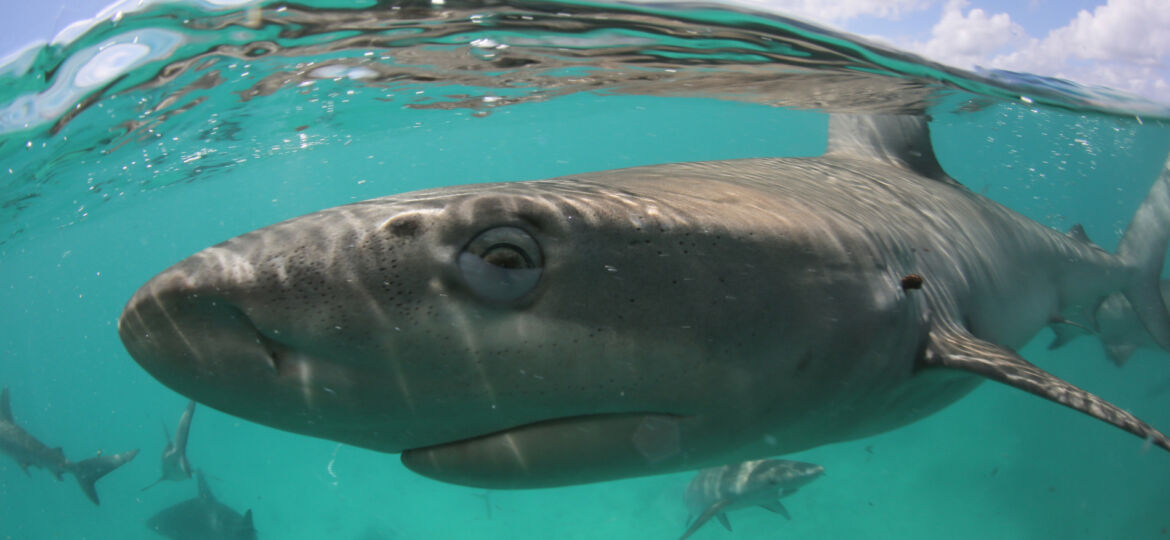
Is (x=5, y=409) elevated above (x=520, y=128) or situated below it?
below

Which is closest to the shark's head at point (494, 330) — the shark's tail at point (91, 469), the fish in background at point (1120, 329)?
the fish in background at point (1120, 329)

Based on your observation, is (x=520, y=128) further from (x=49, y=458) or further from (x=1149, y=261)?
(x=1149, y=261)

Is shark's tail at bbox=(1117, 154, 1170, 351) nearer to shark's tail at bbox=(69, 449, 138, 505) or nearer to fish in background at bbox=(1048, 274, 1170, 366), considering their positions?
fish in background at bbox=(1048, 274, 1170, 366)

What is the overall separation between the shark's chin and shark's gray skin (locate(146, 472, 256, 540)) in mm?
11035

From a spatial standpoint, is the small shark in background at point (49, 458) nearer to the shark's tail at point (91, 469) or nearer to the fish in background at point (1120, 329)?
the shark's tail at point (91, 469)

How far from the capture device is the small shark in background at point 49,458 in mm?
12320

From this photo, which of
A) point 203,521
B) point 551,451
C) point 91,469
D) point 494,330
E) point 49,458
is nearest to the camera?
point 494,330

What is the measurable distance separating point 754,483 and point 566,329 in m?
6.75

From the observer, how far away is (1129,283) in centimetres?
570

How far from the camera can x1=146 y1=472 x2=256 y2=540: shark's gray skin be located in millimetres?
10719

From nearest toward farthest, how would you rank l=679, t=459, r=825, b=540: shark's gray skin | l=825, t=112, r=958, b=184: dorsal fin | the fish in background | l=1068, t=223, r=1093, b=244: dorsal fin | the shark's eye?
the shark's eye
l=825, t=112, r=958, b=184: dorsal fin
l=1068, t=223, r=1093, b=244: dorsal fin
l=679, t=459, r=825, b=540: shark's gray skin
the fish in background

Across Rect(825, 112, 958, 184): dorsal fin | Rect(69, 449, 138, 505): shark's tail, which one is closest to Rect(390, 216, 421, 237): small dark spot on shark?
Rect(825, 112, 958, 184): dorsal fin

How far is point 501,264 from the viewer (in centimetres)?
149

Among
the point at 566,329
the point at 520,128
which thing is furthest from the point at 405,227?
the point at 520,128
